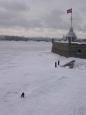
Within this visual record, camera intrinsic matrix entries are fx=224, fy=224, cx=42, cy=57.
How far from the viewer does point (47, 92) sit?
1855 cm

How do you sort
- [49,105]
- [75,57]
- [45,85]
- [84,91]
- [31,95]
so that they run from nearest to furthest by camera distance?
[49,105], [31,95], [84,91], [45,85], [75,57]

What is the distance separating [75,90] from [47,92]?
247 cm

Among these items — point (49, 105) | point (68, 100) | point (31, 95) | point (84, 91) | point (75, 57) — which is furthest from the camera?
point (75, 57)

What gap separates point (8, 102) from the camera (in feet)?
52.4

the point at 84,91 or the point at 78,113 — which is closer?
the point at 78,113

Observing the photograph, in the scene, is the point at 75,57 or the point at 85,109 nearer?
the point at 85,109

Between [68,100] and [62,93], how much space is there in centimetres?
189

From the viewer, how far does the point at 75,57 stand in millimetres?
43406

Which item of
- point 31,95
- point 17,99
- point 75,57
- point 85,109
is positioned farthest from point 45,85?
point 75,57

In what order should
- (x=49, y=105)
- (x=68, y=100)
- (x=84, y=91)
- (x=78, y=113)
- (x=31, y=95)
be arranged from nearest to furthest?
(x=78, y=113), (x=49, y=105), (x=68, y=100), (x=31, y=95), (x=84, y=91)

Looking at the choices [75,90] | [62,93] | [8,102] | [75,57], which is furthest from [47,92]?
[75,57]

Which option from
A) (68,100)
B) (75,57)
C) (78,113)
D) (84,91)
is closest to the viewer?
(78,113)

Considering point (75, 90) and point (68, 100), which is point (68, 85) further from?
point (68, 100)

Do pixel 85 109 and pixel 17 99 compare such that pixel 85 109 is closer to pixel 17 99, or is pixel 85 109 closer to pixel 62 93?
pixel 62 93
